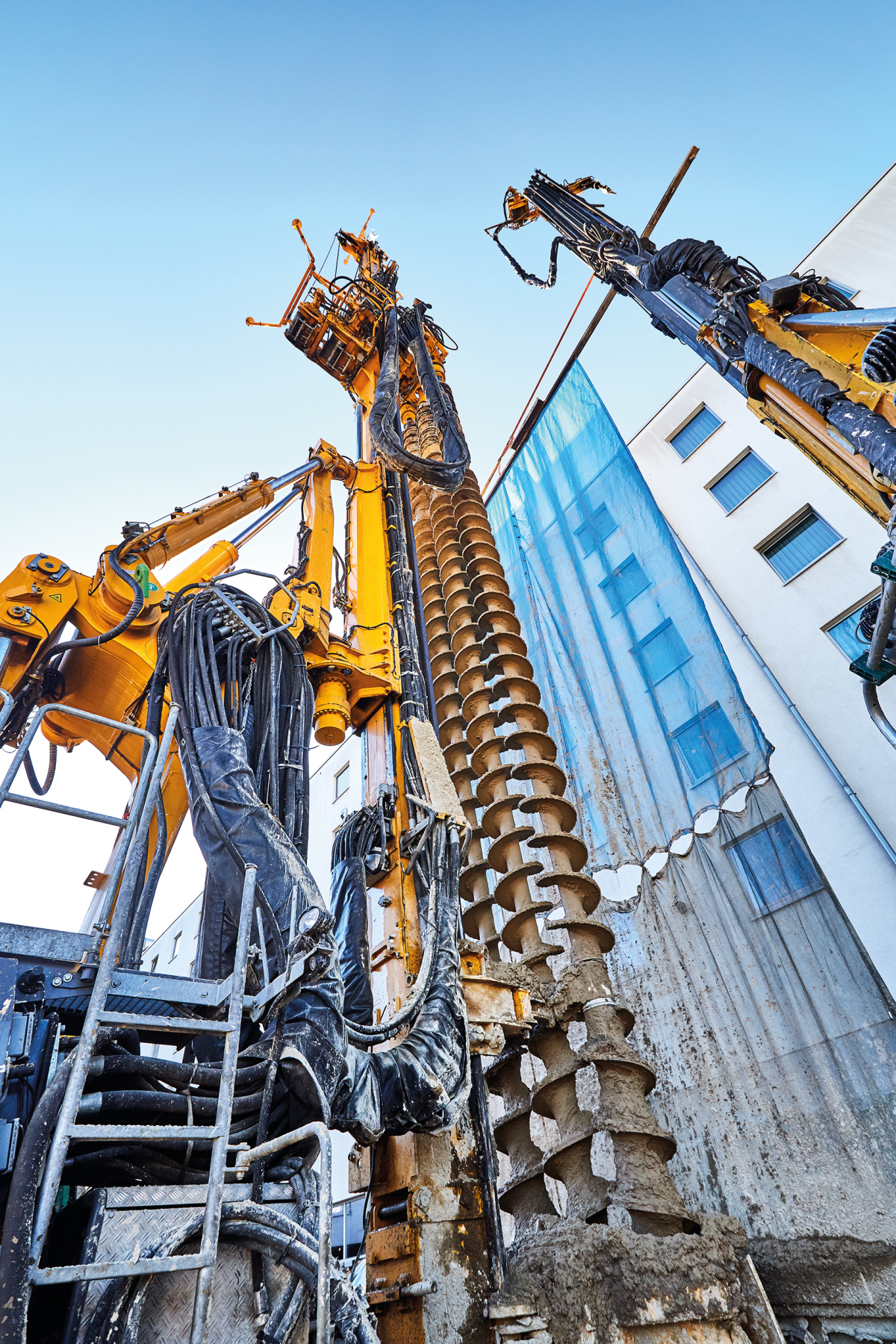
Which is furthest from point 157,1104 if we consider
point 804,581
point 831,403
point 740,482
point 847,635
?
point 740,482

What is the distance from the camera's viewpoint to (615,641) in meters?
9.42

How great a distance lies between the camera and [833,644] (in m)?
10.8

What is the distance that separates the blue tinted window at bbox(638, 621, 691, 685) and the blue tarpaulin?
0.06 ft

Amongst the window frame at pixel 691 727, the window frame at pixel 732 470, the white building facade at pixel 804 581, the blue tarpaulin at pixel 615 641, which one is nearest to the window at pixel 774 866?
the blue tarpaulin at pixel 615 641

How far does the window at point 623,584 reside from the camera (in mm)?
9570

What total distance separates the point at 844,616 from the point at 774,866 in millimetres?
5923

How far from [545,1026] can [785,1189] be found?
222cm

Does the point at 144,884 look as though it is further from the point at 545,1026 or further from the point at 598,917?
the point at 598,917

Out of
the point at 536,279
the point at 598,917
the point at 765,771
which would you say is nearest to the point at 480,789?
the point at 598,917

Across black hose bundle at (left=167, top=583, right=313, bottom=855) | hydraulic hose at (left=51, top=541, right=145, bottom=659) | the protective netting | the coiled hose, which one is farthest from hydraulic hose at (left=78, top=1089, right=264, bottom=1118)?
the coiled hose

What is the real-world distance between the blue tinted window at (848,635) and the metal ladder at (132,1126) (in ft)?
33.9

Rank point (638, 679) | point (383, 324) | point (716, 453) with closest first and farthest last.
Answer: point (638, 679) → point (383, 324) → point (716, 453)

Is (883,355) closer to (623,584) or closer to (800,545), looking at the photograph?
(623,584)

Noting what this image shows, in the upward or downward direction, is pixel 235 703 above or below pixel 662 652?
below
